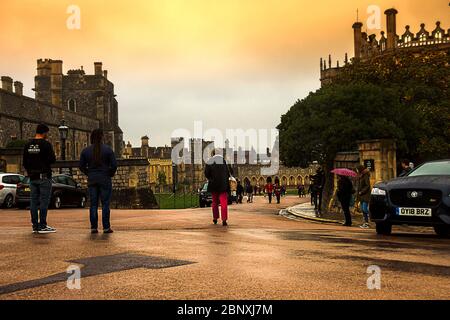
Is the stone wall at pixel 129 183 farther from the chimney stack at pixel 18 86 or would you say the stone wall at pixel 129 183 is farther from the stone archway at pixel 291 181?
the stone archway at pixel 291 181

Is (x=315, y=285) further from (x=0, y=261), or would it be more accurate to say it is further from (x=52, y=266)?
(x=0, y=261)

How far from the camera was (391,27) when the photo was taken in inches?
2405

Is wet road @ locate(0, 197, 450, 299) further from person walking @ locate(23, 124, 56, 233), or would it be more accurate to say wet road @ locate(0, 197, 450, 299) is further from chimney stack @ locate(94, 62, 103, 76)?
chimney stack @ locate(94, 62, 103, 76)

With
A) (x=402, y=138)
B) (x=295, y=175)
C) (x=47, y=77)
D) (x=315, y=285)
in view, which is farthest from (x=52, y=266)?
(x=295, y=175)

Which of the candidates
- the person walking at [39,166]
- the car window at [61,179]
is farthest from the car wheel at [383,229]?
the car window at [61,179]

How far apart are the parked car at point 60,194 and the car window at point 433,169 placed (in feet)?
50.9

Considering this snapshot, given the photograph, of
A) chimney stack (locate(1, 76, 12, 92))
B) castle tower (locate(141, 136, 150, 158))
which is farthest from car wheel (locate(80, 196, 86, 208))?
castle tower (locate(141, 136, 150, 158))

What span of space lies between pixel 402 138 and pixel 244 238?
22.7 metres

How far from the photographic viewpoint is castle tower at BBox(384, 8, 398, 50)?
60528 millimetres

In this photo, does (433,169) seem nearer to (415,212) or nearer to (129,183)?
(415,212)

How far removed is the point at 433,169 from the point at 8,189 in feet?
58.4

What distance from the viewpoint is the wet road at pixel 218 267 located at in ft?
15.4

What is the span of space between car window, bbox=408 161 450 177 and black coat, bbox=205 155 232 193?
402cm
